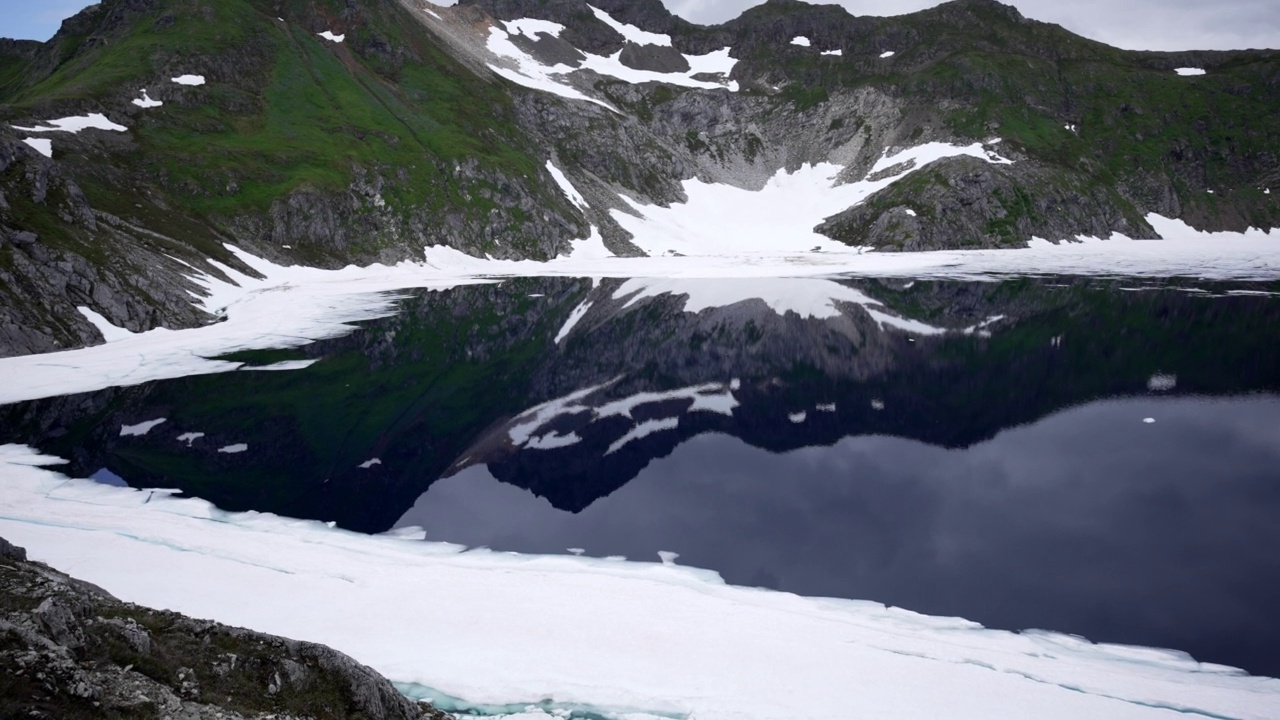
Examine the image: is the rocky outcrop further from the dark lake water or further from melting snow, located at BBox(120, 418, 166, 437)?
melting snow, located at BBox(120, 418, 166, 437)

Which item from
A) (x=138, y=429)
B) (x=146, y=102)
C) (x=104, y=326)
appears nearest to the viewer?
(x=138, y=429)

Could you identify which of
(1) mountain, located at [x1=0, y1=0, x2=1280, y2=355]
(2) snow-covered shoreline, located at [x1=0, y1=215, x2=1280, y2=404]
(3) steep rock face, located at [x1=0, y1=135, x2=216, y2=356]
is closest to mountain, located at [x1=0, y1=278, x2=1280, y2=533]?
(2) snow-covered shoreline, located at [x1=0, y1=215, x2=1280, y2=404]

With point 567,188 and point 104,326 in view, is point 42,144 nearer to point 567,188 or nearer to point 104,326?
point 104,326

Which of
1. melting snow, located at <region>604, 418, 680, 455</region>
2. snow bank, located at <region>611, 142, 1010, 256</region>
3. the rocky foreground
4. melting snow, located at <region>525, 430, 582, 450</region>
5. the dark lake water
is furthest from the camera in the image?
snow bank, located at <region>611, 142, 1010, 256</region>

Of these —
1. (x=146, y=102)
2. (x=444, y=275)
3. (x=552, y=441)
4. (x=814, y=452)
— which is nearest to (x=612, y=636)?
(x=814, y=452)

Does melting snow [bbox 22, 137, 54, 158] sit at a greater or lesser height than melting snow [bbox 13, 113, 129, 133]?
lesser
